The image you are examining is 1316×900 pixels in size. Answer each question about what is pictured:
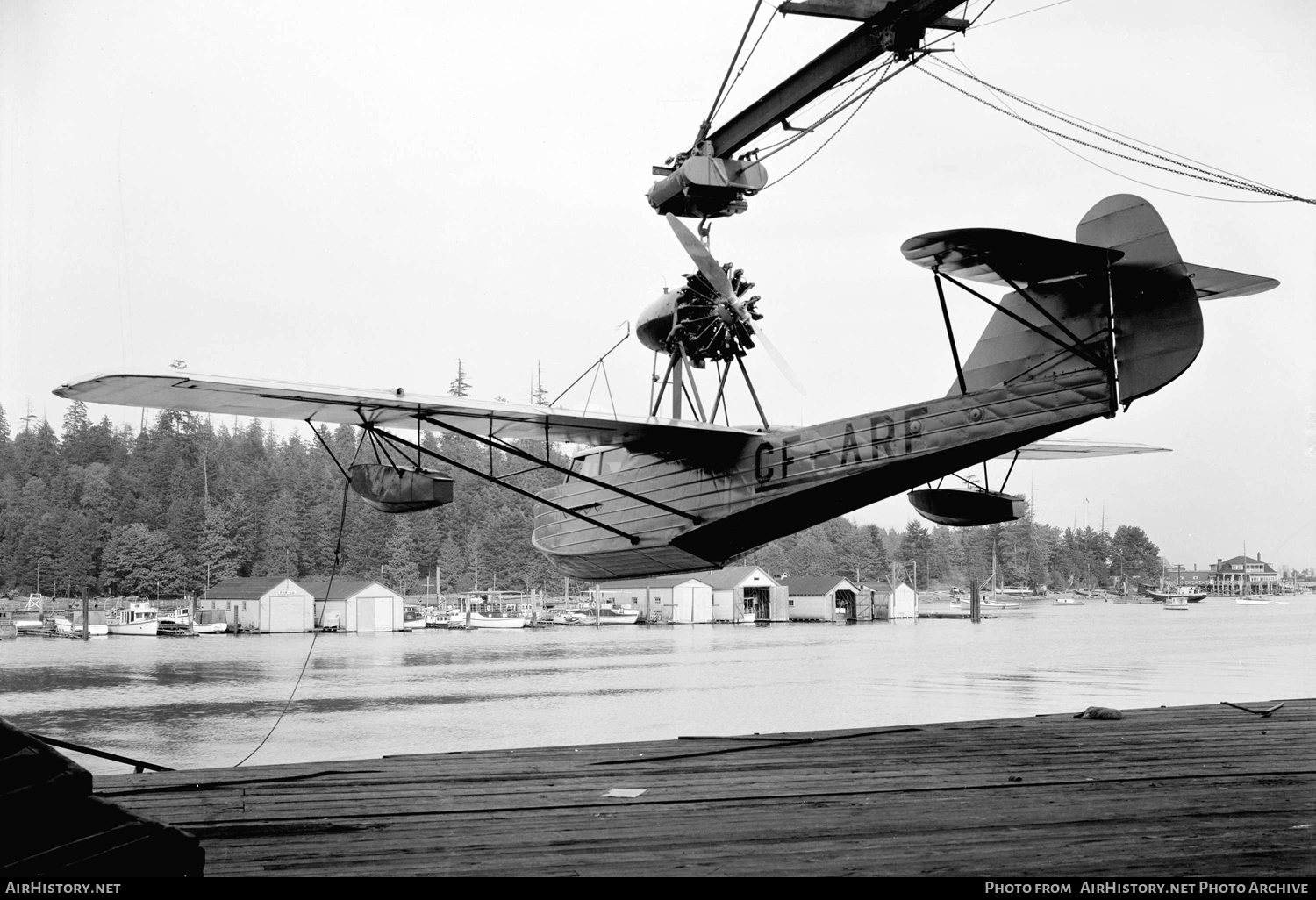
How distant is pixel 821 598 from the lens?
279 feet

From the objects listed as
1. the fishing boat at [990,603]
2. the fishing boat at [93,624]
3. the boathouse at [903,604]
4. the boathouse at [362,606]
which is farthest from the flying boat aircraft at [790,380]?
the fishing boat at [990,603]

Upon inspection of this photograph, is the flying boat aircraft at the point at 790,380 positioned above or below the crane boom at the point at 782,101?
below

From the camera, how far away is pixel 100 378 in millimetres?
10344

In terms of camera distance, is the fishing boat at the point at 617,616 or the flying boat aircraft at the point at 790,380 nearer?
the flying boat aircraft at the point at 790,380

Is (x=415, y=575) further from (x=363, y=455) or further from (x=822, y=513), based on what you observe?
(x=822, y=513)

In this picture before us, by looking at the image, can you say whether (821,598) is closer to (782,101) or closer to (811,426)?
(811,426)

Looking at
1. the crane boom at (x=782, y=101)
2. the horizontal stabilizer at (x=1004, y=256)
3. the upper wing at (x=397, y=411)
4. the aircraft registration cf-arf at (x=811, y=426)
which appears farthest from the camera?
the crane boom at (x=782, y=101)

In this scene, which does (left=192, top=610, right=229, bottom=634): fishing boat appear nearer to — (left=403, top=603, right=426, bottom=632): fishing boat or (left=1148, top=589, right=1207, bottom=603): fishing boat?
(left=403, top=603, right=426, bottom=632): fishing boat

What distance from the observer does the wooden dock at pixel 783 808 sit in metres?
4.75

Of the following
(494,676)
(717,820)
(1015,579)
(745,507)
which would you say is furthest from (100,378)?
(1015,579)

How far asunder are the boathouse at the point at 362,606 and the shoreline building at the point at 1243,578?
90.2m

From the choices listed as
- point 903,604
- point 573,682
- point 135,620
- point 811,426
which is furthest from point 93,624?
point 811,426

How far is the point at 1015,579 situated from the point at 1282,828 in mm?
129984

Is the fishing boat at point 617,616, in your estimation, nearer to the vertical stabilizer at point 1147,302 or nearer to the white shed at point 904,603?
the white shed at point 904,603
